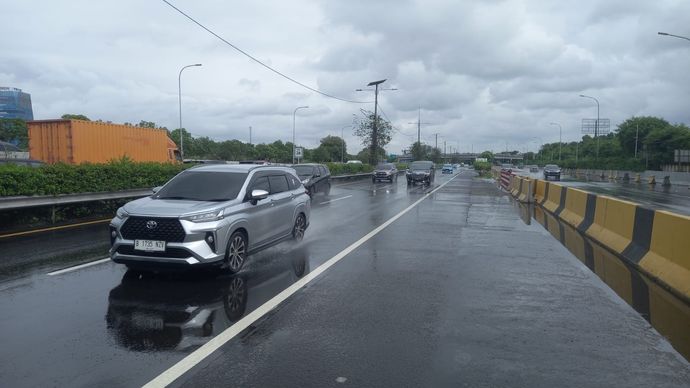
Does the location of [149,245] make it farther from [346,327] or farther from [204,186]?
[346,327]

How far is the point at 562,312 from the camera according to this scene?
6273 millimetres

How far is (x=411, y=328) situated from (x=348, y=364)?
120 cm

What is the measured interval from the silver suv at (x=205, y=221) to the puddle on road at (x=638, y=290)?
5537 millimetres

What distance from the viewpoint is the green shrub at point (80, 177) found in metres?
12.9

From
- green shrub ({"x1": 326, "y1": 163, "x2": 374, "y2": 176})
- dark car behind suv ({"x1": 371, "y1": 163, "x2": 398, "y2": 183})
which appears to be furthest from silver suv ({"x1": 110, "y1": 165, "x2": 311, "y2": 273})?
dark car behind suv ({"x1": 371, "y1": 163, "x2": 398, "y2": 183})

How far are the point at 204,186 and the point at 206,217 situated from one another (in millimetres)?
1358

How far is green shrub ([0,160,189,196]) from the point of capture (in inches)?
509

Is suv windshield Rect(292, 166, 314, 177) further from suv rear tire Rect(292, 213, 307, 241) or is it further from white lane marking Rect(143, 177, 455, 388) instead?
white lane marking Rect(143, 177, 455, 388)

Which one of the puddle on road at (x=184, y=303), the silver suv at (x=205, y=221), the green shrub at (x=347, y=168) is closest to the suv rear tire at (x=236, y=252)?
the silver suv at (x=205, y=221)

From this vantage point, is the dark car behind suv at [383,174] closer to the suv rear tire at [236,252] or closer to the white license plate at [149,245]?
the suv rear tire at [236,252]

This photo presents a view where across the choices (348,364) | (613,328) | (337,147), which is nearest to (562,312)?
(613,328)

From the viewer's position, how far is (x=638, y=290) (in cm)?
740

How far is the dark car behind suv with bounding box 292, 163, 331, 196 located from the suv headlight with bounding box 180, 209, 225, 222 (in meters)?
16.1

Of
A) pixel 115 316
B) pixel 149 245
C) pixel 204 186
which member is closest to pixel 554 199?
pixel 204 186
